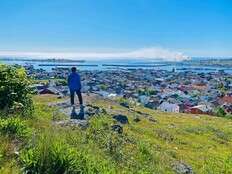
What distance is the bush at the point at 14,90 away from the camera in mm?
13617

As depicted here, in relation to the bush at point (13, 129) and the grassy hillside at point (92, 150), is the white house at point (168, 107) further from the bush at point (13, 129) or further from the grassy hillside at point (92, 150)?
the bush at point (13, 129)

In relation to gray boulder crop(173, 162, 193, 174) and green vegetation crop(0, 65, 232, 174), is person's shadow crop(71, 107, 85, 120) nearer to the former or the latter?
green vegetation crop(0, 65, 232, 174)

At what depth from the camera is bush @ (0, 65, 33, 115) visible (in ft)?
44.7

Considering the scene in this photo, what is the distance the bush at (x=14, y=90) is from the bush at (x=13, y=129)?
2.47 metres

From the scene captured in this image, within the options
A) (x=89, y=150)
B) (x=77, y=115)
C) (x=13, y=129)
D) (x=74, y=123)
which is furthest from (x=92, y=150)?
(x=77, y=115)

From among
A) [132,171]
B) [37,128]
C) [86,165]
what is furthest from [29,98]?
[86,165]

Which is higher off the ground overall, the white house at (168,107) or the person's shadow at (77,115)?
the person's shadow at (77,115)

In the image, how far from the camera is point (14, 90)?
1404 centimetres

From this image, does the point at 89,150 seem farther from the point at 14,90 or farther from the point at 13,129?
the point at 14,90

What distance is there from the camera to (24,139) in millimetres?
10312

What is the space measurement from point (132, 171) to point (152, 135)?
38.4ft

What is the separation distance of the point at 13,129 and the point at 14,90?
367 cm

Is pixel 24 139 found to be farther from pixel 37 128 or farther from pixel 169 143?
pixel 169 143

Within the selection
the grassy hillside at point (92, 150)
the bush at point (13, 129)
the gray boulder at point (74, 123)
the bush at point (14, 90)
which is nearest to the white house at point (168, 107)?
the grassy hillside at point (92, 150)
